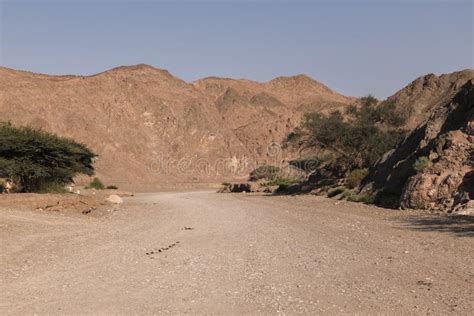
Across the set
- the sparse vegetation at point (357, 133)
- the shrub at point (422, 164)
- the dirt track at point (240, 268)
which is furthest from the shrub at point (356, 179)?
the dirt track at point (240, 268)

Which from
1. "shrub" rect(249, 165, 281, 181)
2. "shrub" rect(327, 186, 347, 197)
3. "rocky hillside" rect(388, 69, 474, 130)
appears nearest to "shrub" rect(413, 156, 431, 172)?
"shrub" rect(327, 186, 347, 197)

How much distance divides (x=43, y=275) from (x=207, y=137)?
99893 mm

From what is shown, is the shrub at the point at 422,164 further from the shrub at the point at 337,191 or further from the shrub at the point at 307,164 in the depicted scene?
the shrub at the point at 307,164

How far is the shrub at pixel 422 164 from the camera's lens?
22.9 metres

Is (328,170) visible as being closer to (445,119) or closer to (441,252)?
(445,119)

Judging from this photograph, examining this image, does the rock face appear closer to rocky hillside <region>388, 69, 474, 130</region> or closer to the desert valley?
the desert valley

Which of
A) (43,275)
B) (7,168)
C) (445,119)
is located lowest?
(43,275)

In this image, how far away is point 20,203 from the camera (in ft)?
70.6

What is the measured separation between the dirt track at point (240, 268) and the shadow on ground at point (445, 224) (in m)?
0.04

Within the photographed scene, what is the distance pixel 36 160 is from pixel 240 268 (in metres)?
20.5

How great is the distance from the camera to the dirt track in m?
6.82

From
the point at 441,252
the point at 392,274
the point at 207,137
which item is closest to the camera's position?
the point at 392,274

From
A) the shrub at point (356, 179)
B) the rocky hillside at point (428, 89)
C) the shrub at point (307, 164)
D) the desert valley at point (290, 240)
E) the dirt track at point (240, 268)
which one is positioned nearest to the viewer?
the dirt track at point (240, 268)

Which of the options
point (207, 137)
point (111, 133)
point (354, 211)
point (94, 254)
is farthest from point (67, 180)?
point (207, 137)
